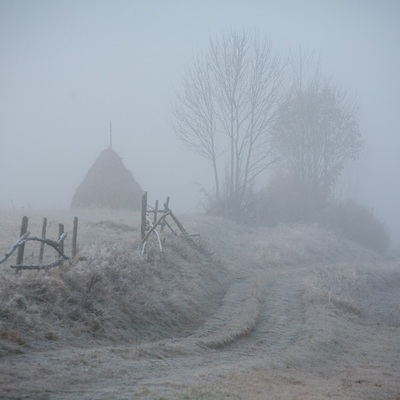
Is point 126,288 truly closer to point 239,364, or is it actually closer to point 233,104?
point 239,364

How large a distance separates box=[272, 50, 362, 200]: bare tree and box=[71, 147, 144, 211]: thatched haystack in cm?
1392

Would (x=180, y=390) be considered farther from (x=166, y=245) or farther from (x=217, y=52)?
(x=217, y=52)

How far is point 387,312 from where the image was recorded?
19.0 m

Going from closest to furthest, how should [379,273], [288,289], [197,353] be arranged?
[197,353], [288,289], [379,273]

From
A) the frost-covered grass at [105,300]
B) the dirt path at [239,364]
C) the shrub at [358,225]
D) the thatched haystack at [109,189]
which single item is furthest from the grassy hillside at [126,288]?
the shrub at [358,225]

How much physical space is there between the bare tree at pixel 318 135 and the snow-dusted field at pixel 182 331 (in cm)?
2694

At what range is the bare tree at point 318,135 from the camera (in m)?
48.1

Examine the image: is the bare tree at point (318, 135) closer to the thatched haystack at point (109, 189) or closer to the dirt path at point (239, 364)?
the thatched haystack at point (109, 189)

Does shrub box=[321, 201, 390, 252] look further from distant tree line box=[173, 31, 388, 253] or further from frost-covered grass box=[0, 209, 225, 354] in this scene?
frost-covered grass box=[0, 209, 225, 354]

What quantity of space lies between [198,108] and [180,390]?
35938 mm

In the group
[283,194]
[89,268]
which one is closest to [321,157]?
[283,194]

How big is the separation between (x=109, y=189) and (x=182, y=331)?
26.7 m

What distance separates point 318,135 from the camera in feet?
160

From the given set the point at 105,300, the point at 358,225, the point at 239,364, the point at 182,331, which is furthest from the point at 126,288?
the point at 358,225
